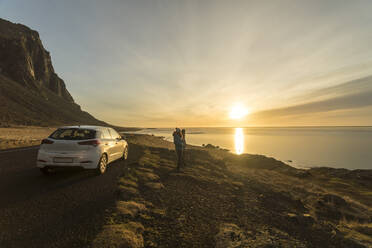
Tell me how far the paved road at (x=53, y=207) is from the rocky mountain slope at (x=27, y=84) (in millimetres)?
62634

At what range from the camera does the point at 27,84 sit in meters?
95.9

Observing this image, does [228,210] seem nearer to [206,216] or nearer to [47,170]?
[206,216]

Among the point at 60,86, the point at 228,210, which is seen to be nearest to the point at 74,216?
the point at 228,210

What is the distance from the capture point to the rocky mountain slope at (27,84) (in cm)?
6988

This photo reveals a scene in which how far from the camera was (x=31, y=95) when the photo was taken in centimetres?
8750

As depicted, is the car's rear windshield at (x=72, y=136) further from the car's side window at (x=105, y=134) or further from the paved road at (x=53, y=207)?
the paved road at (x=53, y=207)

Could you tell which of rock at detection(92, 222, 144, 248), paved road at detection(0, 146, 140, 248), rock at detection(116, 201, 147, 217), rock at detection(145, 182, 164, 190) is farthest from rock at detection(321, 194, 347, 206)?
paved road at detection(0, 146, 140, 248)

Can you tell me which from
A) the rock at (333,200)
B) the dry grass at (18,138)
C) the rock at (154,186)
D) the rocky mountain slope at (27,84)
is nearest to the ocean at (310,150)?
the rock at (333,200)

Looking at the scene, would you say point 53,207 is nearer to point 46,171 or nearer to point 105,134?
point 46,171

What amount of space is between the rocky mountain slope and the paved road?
205 feet

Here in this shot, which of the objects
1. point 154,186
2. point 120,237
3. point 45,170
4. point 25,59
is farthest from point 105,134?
point 25,59

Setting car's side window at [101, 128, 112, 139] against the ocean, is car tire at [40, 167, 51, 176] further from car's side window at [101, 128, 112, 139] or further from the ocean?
the ocean

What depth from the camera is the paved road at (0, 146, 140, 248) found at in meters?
3.41

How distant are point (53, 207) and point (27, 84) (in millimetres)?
123003
